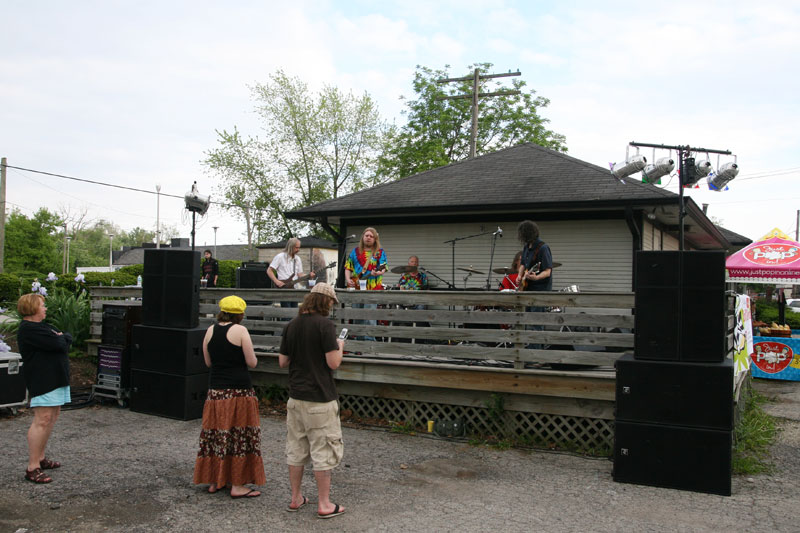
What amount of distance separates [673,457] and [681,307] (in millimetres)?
1186

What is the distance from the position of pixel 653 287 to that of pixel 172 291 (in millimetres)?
5145

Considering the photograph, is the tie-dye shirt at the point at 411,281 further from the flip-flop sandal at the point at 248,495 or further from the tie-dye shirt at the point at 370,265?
the flip-flop sandal at the point at 248,495

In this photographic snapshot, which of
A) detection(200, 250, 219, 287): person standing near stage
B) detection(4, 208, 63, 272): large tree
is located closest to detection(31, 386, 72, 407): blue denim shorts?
detection(200, 250, 219, 287): person standing near stage

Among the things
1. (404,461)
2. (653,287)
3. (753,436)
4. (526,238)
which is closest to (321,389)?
(404,461)

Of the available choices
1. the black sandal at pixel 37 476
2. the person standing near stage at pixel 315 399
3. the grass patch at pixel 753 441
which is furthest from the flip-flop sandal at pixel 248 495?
the grass patch at pixel 753 441

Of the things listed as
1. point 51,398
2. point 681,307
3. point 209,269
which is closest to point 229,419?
point 51,398

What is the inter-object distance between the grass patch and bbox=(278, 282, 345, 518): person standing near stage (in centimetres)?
372

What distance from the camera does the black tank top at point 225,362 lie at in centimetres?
459

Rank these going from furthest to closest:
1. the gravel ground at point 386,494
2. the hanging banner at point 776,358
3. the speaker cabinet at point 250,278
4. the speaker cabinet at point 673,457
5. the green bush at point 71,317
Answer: the speaker cabinet at point 250,278 < the hanging banner at point 776,358 < the green bush at point 71,317 < the speaker cabinet at point 673,457 < the gravel ground at point 386,494

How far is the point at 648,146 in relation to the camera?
8.24 metres

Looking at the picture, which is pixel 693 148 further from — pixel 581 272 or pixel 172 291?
pixel 172 291

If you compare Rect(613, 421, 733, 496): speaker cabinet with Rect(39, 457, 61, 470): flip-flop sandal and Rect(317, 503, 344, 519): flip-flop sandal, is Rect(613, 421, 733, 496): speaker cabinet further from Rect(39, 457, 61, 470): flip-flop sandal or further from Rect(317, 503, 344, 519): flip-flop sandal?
Rect(39, 457, 61, 470): flip-flop sandal

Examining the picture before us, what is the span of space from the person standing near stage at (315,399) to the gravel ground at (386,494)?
353mm

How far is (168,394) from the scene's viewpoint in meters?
7.07
